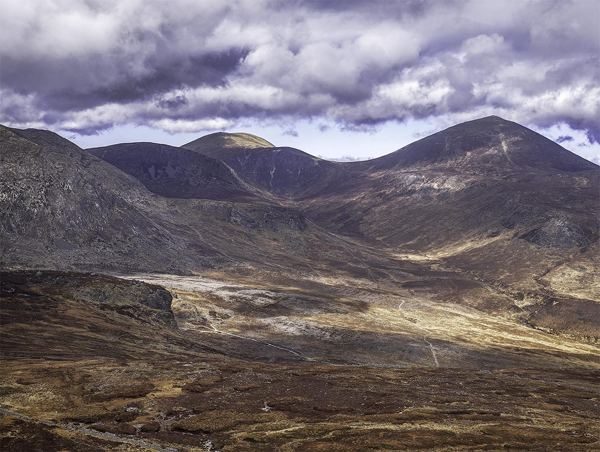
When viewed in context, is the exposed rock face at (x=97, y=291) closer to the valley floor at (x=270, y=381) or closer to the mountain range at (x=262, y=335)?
the mountain range at (x=262, y=335)

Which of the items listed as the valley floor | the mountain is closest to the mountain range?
the valley floor

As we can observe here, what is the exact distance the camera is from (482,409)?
4191cm

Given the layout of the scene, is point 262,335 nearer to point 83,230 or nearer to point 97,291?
point 97,291

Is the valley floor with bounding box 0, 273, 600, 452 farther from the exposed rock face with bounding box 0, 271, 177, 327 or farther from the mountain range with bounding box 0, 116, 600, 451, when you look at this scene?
the exposed rock face with bounding box 0, 271, 177, 327

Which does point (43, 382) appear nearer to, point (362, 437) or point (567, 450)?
point (362, 437)

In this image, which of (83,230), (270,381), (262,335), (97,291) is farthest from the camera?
(83,230)


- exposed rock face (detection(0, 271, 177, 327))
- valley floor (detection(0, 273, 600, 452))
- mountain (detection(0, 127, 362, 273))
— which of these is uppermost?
mountain (detection(0, 127, 362, 273))

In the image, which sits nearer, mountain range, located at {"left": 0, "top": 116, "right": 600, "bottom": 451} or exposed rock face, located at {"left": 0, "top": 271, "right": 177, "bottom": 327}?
mountain range, located at {"left": 0, "top": 116, "right": 600, "bottom": 451}

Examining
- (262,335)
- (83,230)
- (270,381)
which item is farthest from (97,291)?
(83,230)

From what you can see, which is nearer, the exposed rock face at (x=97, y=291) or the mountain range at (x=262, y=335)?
the mountain range at (x=262, y=335)

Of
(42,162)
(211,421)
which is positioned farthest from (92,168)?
(211,421)

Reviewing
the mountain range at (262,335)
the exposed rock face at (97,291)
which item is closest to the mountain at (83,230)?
the mountain range at (262,335)

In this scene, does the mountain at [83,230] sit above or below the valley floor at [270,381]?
above

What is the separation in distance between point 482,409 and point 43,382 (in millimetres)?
40091
